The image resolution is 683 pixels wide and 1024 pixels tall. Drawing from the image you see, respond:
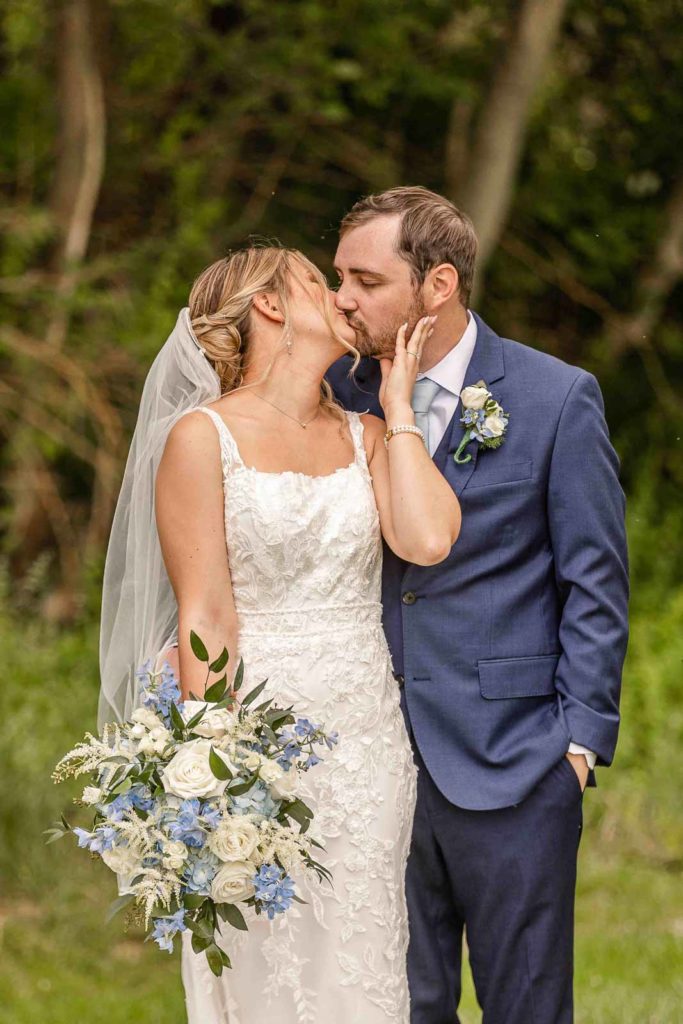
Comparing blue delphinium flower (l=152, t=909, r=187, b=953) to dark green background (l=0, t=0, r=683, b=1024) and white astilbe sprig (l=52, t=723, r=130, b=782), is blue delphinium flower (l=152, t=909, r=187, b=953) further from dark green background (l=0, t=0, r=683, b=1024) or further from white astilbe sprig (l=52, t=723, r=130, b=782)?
dark green background (l=0, t=0, r=683, b=1024)

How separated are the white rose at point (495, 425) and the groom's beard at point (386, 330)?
302mm

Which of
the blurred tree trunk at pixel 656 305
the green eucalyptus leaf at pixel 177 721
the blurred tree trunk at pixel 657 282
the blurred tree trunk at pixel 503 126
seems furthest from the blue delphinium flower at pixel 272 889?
the blurred tree trunk at pixel 657 282

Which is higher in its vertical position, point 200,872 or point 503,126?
point 503,126

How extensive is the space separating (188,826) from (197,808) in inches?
1.5

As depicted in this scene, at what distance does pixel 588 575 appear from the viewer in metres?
3.08

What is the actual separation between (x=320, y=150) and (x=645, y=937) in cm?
562

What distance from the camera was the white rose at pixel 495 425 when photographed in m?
3.15

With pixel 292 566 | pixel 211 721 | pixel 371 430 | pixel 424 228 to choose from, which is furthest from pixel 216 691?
pixel 424 228

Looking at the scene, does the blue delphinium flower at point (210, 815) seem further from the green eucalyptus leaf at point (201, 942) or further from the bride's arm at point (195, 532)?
the bride's arm at point (195, 532)

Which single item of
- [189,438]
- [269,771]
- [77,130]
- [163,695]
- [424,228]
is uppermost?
[77,130]

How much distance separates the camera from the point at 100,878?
5.34m

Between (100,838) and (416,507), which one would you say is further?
(416,507)

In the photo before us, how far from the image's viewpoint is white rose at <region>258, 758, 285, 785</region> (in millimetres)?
2486

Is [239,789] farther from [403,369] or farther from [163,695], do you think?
[403,369]
